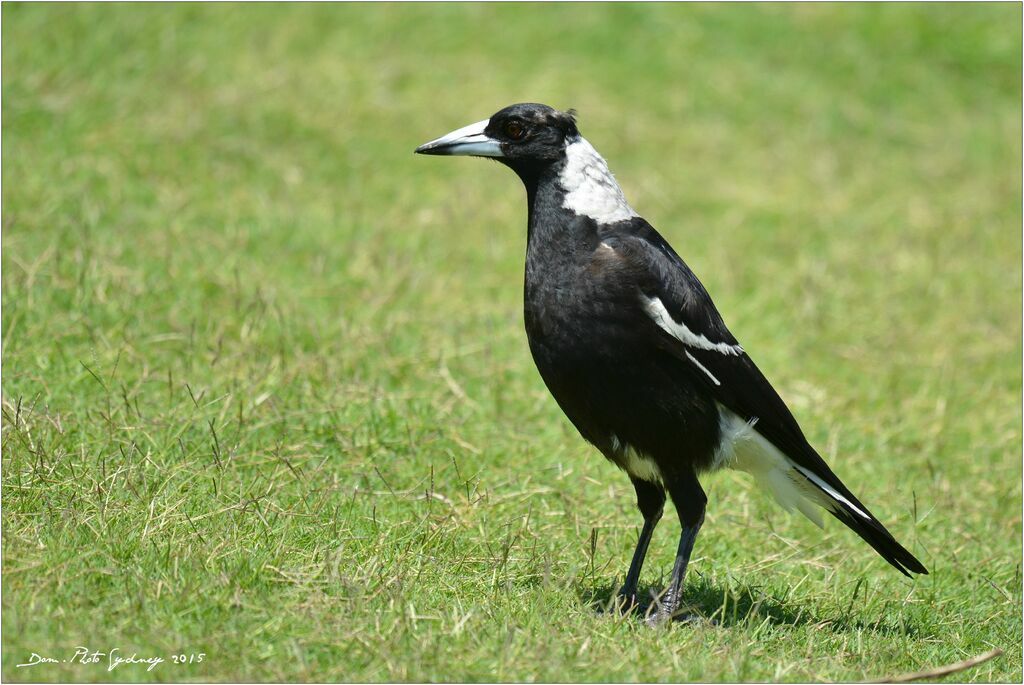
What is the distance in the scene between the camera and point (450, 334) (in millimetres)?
4699

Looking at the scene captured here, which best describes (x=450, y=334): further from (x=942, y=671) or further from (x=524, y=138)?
(x=942, y=671)

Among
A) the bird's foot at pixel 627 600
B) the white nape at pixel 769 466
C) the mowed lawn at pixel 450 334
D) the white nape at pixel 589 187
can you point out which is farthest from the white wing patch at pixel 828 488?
the white nape at pixel 589 187

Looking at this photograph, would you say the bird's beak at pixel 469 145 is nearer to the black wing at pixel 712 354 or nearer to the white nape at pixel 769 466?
the black wing at pixel 712 354

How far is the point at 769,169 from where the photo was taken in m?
7.03

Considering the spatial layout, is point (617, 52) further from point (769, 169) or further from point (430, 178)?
point (430, 178)

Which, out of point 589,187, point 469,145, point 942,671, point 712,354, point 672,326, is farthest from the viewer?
point 469,145

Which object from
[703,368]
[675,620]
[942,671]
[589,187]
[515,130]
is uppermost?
[515,130]

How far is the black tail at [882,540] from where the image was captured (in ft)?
10.9

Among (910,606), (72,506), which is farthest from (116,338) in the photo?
(910,606)

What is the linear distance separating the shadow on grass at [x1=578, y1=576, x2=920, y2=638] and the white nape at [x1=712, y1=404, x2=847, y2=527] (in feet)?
0.96

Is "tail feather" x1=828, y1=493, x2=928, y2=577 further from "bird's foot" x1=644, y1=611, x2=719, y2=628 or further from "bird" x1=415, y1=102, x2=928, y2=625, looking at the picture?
"bird's foot" x1=644, y1=611, x2=719, y2=628

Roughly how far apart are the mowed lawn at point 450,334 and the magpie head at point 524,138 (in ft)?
3.13

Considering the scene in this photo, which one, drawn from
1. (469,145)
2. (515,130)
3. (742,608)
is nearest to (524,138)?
(515,130)

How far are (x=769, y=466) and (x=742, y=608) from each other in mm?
403
